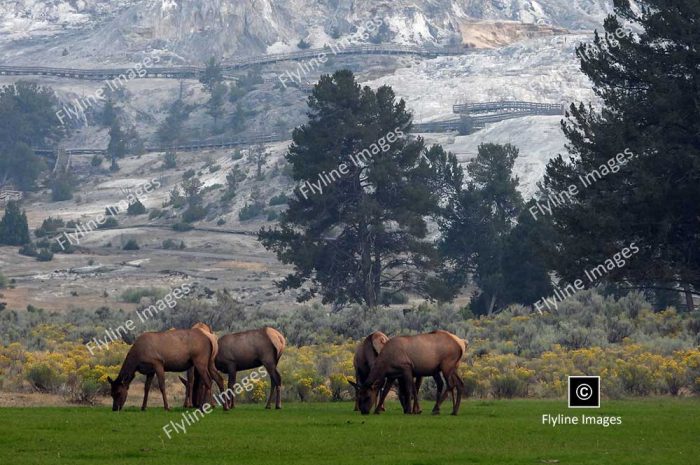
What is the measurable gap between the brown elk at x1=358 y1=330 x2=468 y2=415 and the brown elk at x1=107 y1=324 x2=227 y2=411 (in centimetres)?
322

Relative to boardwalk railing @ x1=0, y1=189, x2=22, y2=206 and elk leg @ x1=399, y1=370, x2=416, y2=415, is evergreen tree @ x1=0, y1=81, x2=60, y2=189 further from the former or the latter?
elk leg @ x1=399, y1=370, x2=416, y2=415

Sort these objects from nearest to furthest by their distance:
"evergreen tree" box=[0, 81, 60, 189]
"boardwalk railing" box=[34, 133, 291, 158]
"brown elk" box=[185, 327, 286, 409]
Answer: "brown elk" box=[185, 327, 286, 409]
"evergreen tree" box=[0, 81, 60, 189]
"boardwalk railing" box=[34, 133, 291, 158]

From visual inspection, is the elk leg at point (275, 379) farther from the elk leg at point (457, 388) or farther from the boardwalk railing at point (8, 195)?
the boardwalk railing at point (8, 195)

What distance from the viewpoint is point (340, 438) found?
894 inches

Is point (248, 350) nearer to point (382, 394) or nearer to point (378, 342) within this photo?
point (378, 342)

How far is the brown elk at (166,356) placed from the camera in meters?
26.2

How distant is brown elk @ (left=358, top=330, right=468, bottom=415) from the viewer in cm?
2617

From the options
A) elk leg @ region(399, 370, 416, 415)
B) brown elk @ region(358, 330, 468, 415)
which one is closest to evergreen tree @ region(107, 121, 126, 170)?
elk leg @ region(399, 370, 416, 415)

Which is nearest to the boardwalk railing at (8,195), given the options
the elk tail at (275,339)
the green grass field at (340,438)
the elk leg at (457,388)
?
the elk tail at (275,339)

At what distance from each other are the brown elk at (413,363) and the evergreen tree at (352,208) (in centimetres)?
4257

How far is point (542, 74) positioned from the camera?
607ft

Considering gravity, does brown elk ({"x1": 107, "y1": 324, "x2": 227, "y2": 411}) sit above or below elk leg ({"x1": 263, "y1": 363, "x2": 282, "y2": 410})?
above

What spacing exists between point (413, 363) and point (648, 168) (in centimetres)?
1879

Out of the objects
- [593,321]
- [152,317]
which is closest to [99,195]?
[152,317]
